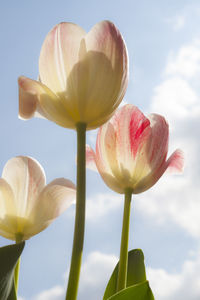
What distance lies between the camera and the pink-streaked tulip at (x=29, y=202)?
1.29 feet

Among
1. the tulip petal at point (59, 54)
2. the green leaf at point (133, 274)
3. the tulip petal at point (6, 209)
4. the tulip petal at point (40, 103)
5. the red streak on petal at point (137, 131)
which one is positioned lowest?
the green leaf at point (133, 274)

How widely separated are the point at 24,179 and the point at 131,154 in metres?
0.11

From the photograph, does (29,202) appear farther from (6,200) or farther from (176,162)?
(176,162)

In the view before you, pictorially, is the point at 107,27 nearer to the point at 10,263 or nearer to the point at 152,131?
the point at 152,131

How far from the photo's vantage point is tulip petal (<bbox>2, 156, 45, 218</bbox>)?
0.41m

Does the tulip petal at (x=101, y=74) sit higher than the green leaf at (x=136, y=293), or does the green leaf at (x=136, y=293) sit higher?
the tulip petal at (x=101, y=74)

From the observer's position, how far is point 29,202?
0.41 meters

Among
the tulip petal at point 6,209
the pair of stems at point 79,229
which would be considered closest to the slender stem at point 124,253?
the pair of stems at point 79,229

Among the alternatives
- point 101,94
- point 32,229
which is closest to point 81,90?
point 101,94

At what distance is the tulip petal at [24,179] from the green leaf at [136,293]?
0.13m

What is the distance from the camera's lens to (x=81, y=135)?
358mm

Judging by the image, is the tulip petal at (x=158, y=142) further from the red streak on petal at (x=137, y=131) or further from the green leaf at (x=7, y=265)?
the green leaf at (x=7, y=265)

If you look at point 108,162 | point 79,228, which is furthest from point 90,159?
point 79,228

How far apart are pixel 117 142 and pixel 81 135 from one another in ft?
0.23
